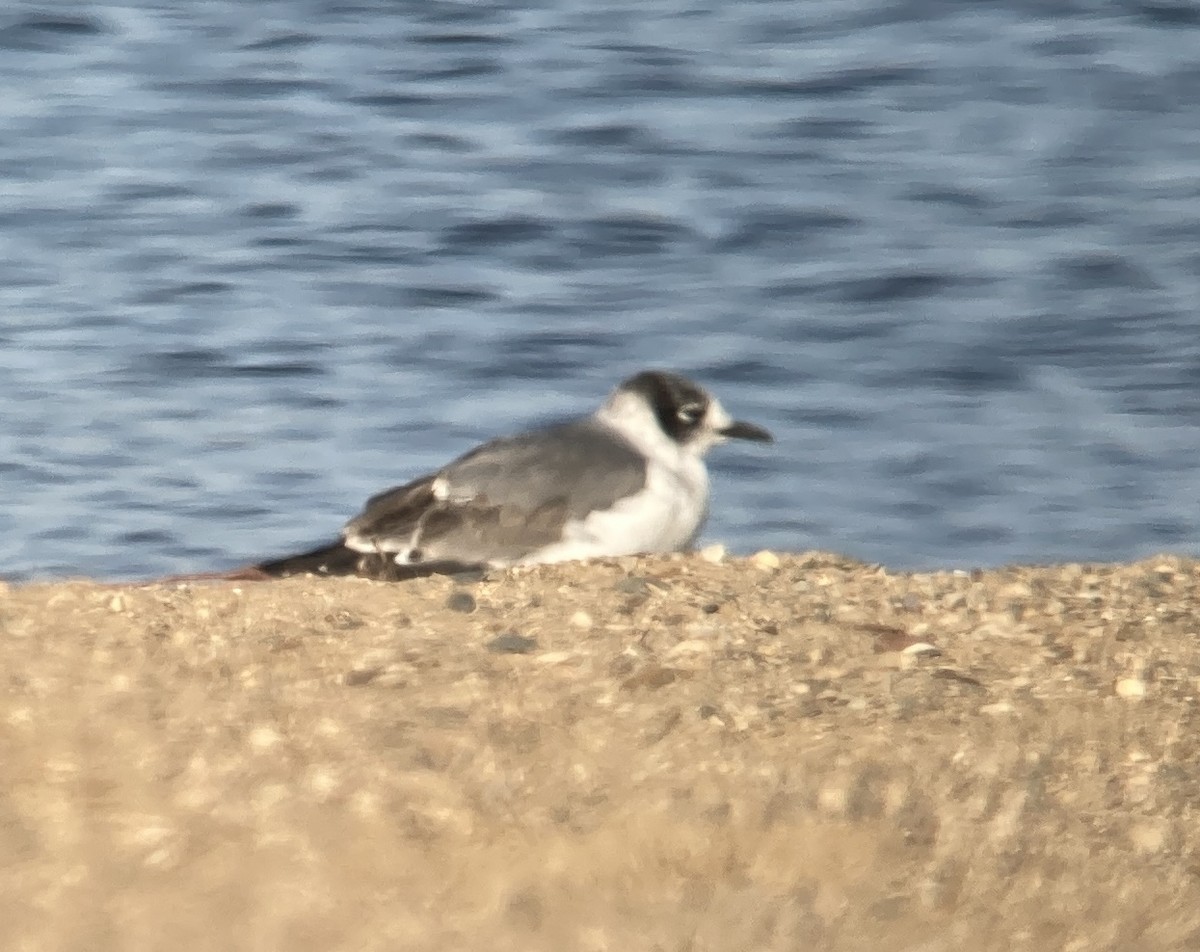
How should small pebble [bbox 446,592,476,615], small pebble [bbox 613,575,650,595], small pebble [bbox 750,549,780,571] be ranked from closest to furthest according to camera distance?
small pebble [bbox 446,592,476,615] < small pebble [bbox 613,575,650,595] < small pebble [bbox 750,549,780,571]

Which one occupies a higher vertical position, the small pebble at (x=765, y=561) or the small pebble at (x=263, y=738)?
the small pebble at (x=263, y=738)

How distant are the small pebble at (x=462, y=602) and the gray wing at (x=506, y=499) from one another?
112 centimetres

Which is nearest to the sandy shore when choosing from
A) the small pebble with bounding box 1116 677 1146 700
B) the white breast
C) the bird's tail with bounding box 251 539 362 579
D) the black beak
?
the small pebble with bounding box 1116 677 1146 700

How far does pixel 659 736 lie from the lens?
5324 mm

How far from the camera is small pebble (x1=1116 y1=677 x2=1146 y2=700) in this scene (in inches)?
228

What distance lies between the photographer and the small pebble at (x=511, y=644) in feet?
19.2

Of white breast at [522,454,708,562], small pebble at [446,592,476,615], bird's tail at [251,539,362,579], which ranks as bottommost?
bird's tail at [251,539,362,579]

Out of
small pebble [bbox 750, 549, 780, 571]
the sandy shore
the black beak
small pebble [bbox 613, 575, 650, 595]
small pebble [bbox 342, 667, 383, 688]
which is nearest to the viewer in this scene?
the sandy shore

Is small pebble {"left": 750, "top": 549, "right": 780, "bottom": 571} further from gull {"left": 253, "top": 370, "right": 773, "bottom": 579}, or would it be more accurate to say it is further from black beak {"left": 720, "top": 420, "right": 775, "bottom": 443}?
black beak {"left": 720, "top": 420, "right": 775, "bottom": 443}

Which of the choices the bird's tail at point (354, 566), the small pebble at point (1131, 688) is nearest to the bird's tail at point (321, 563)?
→ the bird's tail at point (354, 566)

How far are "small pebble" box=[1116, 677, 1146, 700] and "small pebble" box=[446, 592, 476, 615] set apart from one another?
5.11 feet

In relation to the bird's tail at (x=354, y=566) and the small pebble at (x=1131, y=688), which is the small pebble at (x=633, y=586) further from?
the small pebble at (x=1131, y=688)

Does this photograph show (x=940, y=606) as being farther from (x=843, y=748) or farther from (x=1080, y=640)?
(x=843, y=748)

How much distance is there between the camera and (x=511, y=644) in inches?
231
